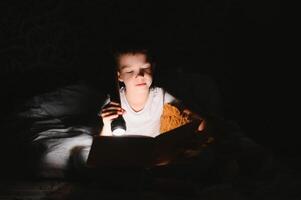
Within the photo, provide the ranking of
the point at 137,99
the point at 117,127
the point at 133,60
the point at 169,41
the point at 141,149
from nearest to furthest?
1. the point at 141,149
2. the point at 117,127
3. the point at 133,60
4. the point at 137,99
5. the point at 169,41

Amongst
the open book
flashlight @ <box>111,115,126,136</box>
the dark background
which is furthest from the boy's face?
the dark background

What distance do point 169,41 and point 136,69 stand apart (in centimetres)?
82

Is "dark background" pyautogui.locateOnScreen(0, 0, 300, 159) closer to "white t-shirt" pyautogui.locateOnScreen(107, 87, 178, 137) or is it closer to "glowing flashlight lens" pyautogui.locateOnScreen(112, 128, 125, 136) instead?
"white t-shirt" pyautogui.locateOnScreen(107, 87, 178, 137)

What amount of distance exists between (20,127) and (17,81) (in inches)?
23.0

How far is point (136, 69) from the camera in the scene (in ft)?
6.91

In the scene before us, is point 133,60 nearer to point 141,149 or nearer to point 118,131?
point 118,131

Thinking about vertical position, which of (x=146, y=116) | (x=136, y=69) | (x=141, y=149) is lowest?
(x=141, y=149)

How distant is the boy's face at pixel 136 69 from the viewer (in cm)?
210

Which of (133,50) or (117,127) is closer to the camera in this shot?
(117,127)

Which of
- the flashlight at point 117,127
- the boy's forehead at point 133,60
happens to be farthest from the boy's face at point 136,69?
the flashlight at point 117,127

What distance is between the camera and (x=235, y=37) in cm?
286

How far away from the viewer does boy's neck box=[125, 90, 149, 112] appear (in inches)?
86.4

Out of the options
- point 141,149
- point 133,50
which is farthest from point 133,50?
point 141,149

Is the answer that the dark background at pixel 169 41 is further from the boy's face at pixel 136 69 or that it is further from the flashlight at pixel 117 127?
the flashlight at pixel 117 127
